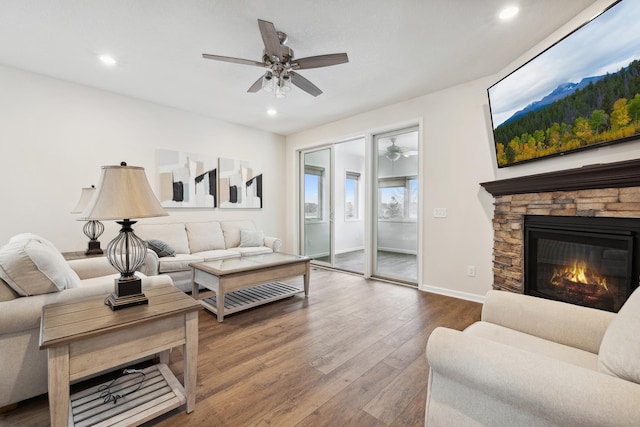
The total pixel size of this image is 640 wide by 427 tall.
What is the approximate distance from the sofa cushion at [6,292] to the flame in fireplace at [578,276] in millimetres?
4022

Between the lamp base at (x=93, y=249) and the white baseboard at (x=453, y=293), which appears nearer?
the lamp base at (x=93, y=249)

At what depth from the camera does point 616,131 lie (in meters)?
1.84

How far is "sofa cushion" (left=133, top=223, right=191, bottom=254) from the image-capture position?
381 cm

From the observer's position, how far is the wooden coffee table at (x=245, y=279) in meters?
2.74

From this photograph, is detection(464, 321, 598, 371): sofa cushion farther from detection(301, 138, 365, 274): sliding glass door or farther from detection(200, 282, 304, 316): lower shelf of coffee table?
detection(301, 138, 365, 274): sliding glass door

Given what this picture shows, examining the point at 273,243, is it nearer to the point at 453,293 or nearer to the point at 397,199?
the point at 397,199

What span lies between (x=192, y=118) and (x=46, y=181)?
2.08 meters

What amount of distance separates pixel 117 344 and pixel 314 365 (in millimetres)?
1254

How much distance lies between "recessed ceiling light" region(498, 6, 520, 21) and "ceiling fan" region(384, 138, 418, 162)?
211 centimetres

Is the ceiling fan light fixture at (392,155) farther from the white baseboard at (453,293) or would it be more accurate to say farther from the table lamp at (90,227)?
the table lamp at (90,227)

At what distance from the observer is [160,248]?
138 inches

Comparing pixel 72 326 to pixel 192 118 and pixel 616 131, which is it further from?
pixel 192 118

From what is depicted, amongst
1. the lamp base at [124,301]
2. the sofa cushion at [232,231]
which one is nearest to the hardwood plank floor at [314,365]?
the lamp base at [124,301]

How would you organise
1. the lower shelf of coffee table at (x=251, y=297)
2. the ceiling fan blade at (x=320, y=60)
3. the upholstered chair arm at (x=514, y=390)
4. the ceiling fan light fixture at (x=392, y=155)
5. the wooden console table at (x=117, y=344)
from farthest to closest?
the ceiling fan light fixture at (x=392, y=155) < the lower shelf of coffee table at (x=251, y=297) < the ceiling fan blade at (x=320, y=60) < the wooden console table at (x=117, y=344) < the upholstered chair arm at (x=514, y=390)
